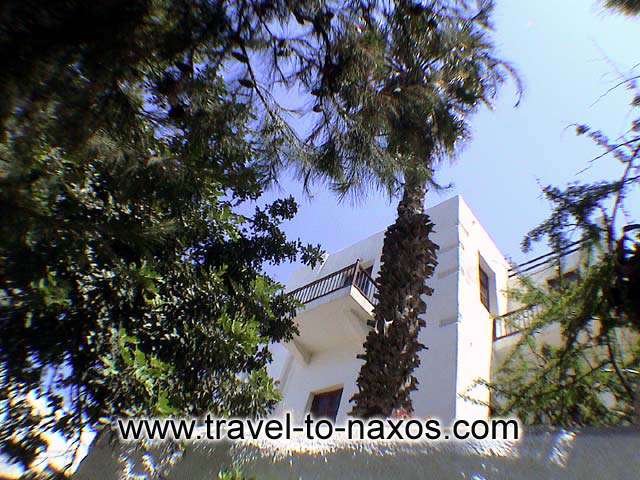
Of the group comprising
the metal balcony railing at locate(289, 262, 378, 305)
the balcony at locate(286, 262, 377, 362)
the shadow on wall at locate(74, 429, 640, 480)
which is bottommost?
the shadow on wall at locate(74, 429, 640, 480)

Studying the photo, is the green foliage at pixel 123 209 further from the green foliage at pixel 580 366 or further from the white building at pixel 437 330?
the white building at pixel 437 330

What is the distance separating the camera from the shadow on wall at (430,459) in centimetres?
234

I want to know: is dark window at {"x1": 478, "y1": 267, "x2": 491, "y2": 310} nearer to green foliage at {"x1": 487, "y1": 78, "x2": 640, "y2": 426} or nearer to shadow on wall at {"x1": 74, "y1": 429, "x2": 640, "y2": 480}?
green foliage at {"x1": 487, "y1": 78, "x2": 640, "y2": 426}

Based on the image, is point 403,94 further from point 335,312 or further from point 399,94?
point 335,312

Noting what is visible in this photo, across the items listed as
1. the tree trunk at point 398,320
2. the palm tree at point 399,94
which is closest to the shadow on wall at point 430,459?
the palm tree at point 399,94

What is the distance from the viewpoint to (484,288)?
12758 millimetres

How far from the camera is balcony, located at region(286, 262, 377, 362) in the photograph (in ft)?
36.5

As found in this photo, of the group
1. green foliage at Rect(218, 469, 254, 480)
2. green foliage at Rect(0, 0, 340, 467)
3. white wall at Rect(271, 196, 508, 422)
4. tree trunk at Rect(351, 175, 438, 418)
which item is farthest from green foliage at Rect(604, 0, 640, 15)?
white wall at Rect(271, 196, 508, 422)

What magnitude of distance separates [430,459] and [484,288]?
35.1ft

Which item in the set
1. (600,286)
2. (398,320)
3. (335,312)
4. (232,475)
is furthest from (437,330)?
(232,475)

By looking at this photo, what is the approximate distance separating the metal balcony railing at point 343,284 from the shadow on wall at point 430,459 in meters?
8.22

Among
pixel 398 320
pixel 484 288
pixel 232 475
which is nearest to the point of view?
pixel 232 475

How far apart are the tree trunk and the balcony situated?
411 centimetres

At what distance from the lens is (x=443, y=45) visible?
4457mm
